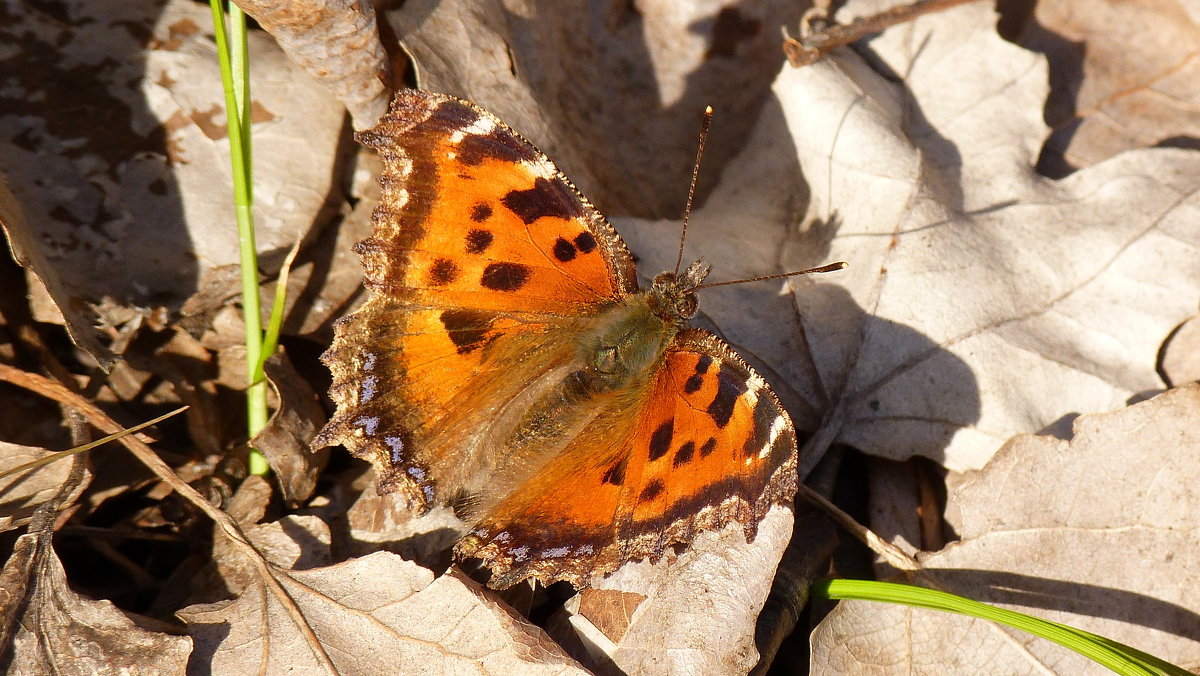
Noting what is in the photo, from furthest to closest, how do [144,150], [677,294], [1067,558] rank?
[144,150]
[677,294]
[1067,558]

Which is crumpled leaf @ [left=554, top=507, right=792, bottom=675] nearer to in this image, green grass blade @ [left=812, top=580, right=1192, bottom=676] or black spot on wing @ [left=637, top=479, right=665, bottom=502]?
black spot on wing @ [left=637, top=479, right=665, bottom=502]

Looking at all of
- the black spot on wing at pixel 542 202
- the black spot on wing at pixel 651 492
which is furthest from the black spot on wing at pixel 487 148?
the black spot on wing at pixel 651 492

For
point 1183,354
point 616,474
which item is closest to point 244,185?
point 616,474

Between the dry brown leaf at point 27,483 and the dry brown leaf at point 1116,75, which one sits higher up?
the dry brown leaf at point 1116,75

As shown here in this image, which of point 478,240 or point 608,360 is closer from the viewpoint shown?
point 478,240

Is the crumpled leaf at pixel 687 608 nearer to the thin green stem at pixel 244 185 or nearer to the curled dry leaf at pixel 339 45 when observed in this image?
the thin green stem at pixel 244 185

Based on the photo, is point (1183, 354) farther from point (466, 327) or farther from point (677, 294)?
point (466, 327)

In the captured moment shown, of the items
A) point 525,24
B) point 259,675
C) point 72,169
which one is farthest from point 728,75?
point 259,675
